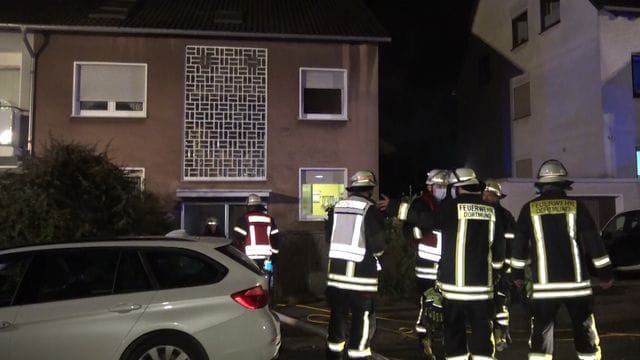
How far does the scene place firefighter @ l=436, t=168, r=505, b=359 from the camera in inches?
197

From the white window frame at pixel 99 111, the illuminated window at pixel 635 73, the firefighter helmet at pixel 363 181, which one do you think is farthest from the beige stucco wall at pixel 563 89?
the firefighter helmet at pixel 363 181

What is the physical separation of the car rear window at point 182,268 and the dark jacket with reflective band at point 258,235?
13.2ft

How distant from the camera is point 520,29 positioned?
20750mm

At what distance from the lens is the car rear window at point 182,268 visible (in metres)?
5.25

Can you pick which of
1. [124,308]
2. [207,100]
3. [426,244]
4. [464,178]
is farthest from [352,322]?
[207,100]

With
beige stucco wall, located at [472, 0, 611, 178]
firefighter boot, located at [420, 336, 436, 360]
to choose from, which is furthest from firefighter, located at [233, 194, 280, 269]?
beige stucco wall, located at [472, 0, 611, 178]

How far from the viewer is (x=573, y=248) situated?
511 centimetres

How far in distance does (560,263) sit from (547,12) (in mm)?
16057

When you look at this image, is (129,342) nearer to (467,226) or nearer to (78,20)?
(467,226)

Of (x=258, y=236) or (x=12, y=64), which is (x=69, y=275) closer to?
(x=258, y=236)

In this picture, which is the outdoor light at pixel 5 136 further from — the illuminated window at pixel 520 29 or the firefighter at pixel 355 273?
the illuminated window at pixel 520 29

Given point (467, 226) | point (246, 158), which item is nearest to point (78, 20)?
point (246, 158)

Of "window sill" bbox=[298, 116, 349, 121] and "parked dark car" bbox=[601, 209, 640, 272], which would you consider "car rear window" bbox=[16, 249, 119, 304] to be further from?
"parked dark car" bbox=[601, 209, 640, 272]

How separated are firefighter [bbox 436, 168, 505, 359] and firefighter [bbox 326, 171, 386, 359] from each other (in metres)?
0.59
